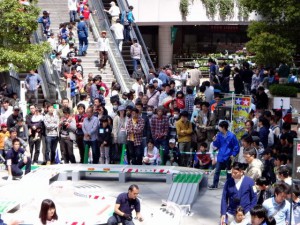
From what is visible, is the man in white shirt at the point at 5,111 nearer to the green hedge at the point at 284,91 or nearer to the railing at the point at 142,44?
the railing at the point at 142,44

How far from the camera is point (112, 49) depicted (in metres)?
29.9

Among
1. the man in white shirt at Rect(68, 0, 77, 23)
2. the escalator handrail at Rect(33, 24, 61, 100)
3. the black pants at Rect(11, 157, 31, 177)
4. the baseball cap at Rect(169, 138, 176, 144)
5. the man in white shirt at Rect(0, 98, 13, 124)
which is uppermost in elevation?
the man in white shirt at Rect(68, 0, 77, 23)

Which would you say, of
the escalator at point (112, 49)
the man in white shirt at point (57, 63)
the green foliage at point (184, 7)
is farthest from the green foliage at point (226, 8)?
the man in white shirt at point (57, 63)

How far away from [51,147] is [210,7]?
→ 22.7m

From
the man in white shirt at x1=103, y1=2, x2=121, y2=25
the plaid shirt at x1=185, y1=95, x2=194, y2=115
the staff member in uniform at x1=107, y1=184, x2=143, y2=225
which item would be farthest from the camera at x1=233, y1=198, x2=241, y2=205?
the man in white shirt at x1=103, y1=2, x2=121, y2=25

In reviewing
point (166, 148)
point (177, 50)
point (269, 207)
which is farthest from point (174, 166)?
point (177, 50)

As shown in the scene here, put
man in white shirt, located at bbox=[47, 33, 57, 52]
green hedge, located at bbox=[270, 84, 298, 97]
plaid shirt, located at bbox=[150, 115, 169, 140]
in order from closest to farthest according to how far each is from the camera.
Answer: plaid shirt, located at bbox=[150, 115, 169, 140]
green hedge, located at bbox=[270, 84, 298, 97]
man in white shirt, located at bbox=[47, 33, 57, 52]

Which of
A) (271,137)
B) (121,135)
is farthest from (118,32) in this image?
(271,137)

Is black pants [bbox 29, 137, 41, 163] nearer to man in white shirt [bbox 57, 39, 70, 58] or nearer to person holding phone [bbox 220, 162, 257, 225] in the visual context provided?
man in white shirt [bbox 57, 39, 70, 58]

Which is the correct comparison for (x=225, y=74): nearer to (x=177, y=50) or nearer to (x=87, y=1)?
(x=87, y=1)

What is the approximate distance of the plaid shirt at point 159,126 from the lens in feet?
63.5

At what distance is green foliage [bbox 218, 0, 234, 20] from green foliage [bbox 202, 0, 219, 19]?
10.4 inches

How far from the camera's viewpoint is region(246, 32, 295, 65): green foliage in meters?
28.1

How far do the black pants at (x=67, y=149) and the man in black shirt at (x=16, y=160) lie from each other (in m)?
1.52
